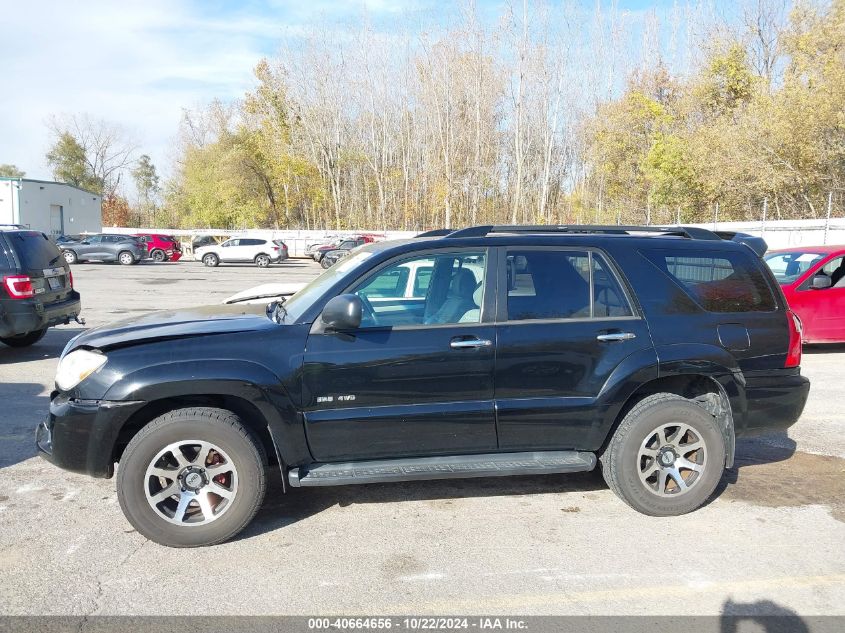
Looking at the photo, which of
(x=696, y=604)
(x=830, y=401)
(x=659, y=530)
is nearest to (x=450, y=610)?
(x=696, y=604)

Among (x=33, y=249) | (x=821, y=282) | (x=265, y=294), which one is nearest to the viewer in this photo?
(x=265, y=294)

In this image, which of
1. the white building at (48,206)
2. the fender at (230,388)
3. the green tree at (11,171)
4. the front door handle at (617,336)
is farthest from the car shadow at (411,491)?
the green tree at (11,171)

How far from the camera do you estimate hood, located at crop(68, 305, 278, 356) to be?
13.7ft

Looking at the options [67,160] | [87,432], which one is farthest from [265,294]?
[67,160]

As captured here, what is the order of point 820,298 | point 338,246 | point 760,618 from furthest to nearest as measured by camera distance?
point 338,246, point 820,298, point 760,618

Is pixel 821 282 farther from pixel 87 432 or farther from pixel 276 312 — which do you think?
pixel 87 432

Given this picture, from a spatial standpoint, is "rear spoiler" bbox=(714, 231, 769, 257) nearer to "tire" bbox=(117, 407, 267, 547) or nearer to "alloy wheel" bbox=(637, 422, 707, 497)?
"alloy wheel" bbox=(637, 422, 707, 497)

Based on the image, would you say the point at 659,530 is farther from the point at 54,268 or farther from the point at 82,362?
the point at 54,268

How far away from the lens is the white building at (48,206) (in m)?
41.2

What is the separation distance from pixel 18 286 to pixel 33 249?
640 mm

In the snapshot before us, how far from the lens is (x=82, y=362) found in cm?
413

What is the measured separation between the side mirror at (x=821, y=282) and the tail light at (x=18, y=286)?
10529 millimetres

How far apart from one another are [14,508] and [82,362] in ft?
4.18

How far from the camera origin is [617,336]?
4.48 m
